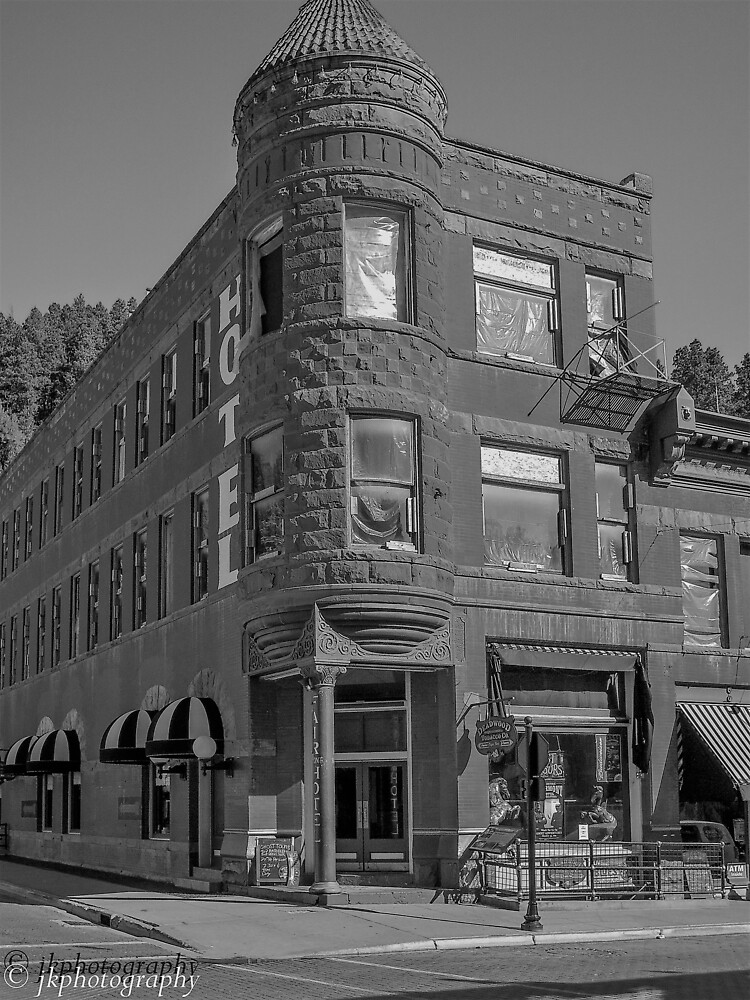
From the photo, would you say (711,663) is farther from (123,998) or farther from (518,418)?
(123,998)

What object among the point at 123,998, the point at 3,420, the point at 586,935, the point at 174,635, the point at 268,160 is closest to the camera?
the point at 123,998

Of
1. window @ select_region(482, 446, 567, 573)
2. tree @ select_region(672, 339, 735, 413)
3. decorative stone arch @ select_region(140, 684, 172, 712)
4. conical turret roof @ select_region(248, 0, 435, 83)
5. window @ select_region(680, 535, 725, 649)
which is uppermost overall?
tree @ select_region(672, 339, 735, 413)

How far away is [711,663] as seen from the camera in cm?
2627

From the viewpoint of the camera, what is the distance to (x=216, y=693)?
83.3 ft

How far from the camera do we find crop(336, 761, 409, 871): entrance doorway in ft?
74.4

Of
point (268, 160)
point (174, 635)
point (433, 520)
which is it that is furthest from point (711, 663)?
point (268, 160)

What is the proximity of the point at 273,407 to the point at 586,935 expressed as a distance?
10.6 m

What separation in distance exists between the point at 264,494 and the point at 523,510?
16.8ft

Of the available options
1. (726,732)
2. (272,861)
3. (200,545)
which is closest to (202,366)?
(200,545)

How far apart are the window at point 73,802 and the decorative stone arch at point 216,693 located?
34.8 ft

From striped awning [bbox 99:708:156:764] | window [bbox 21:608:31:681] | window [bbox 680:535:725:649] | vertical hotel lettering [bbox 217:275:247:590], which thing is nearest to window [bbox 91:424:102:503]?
striped awning [bbox 99:708:156:764]

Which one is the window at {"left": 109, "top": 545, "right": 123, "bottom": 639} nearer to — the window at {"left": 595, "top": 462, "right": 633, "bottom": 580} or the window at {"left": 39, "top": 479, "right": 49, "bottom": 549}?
the window at {"left": 39, "top": 479, "right": 49, "bottom": 549}

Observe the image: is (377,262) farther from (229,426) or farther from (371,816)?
(371,816)

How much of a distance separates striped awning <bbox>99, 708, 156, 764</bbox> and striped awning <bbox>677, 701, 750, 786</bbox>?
11.7m
